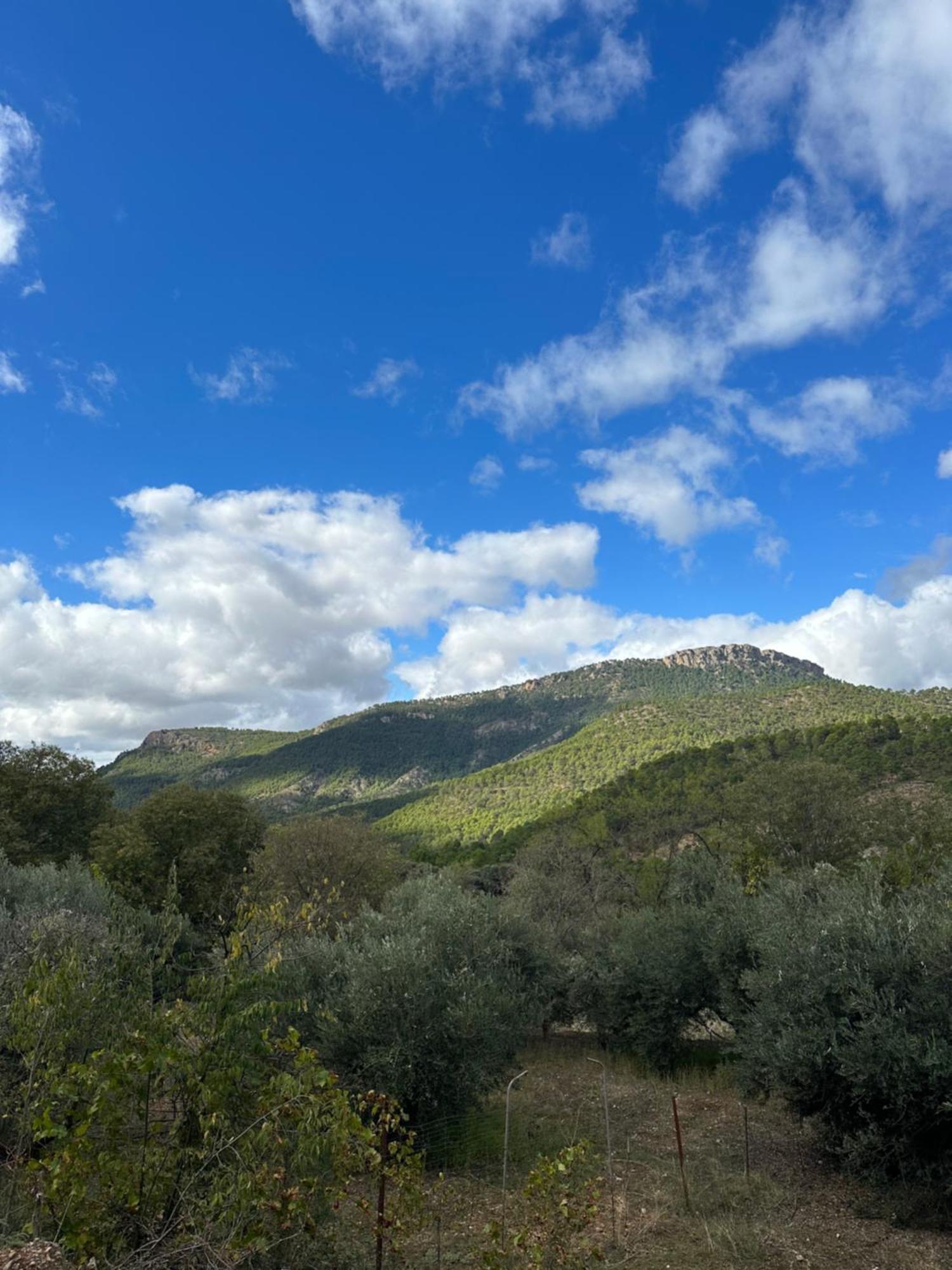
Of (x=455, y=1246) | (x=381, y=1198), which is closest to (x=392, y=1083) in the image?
(x=455, y=1246)

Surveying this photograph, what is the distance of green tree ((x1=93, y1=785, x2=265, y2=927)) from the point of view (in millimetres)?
27625

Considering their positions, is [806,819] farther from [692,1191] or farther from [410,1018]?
[410,1018]

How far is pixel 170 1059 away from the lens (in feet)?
16.8

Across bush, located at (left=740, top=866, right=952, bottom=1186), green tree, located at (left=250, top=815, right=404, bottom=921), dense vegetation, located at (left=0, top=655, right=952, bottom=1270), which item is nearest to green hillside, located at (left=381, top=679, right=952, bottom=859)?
green tree, located at (left=250, top=815, right=404, bottom=921)

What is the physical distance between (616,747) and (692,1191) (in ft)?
375

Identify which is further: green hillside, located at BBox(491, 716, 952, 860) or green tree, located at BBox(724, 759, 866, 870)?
green hillside, located at BBox(491, 716, 952, 860)

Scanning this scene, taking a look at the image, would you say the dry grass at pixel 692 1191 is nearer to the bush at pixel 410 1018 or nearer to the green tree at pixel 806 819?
the bush at pixel 410 1018

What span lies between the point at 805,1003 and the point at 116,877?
86.8 feet

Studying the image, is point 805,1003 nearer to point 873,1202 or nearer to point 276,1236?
point 873,1202

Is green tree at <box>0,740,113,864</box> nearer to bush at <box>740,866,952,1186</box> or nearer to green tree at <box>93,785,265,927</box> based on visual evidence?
green tree at <box>93,785,265,927</box>

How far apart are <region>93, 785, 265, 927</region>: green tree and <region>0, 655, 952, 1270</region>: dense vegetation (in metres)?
0.14

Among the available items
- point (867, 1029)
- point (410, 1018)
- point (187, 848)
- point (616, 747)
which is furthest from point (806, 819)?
point (616, 747)

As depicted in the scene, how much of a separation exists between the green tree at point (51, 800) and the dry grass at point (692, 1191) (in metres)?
27.5

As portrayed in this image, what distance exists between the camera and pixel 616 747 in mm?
121688
